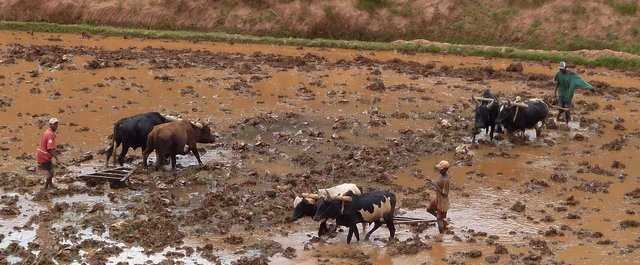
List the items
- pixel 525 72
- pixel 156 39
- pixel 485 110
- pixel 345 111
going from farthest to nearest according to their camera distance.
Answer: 1. pixel 156 39
2. pixel 525 72
3. pixel 345 111
4. pixel 485 110

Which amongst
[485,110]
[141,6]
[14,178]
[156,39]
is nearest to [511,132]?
[485,110]

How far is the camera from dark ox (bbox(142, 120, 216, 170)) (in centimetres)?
1667

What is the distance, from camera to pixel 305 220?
579 inches

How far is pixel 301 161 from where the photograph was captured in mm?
17922

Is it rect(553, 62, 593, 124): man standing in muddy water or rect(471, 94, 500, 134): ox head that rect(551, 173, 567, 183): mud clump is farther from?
rect(553, 62, 593, 124): man standing in muddy water

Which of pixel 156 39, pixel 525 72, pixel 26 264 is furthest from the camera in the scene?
pixel 156 39

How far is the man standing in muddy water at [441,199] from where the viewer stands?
550 inches

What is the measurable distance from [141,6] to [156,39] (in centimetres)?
486

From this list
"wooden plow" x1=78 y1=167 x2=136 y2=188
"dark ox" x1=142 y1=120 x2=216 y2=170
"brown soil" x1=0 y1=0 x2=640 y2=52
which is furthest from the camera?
"brown soil" x1=0 y1=0 x2=640 y2=52

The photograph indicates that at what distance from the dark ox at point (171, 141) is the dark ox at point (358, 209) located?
15.2 ft

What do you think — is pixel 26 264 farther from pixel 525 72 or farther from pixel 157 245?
pixel 525 72

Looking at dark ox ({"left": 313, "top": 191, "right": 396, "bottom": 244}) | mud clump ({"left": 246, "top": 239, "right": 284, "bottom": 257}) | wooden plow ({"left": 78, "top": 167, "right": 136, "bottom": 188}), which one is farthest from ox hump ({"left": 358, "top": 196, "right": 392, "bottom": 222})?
wooden plow ({"left": 78, "top": 167, "right": 136, "bottom": 188})

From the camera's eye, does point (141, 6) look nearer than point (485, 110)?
No

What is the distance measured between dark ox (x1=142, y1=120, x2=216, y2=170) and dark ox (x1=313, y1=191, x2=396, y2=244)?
182 inches
